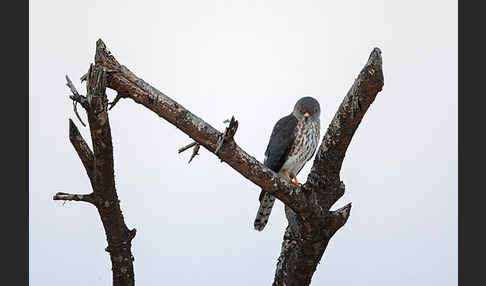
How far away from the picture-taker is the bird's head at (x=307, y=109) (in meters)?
3.73

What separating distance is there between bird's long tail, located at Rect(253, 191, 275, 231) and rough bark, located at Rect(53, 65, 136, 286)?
108cm

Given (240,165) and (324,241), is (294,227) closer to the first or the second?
(324,241)

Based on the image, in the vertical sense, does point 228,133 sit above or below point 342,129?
below

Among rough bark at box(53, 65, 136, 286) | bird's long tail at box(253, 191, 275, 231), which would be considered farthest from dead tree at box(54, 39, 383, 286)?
bird's long tail at box(253, 191, 275, 231)

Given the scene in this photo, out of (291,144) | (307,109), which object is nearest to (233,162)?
(291,144)

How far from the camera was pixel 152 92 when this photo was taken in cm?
267

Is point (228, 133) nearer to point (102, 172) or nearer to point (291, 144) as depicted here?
point (102, 172)

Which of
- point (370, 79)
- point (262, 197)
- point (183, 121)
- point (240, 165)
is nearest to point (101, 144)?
point (183, 121)

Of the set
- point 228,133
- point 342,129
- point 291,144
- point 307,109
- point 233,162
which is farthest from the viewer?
point 307,109

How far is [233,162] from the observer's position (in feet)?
9.03

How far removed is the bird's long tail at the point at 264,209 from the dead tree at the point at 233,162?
286mm

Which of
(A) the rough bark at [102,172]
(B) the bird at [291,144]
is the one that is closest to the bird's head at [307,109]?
(B) the bird at [291,144]

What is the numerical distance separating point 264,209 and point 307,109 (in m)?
0.88

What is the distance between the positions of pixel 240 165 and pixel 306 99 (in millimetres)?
1274
